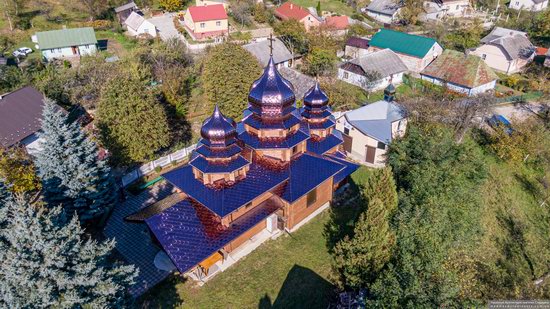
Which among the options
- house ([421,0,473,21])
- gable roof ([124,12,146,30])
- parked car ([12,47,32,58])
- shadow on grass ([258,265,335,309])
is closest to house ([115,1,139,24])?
gable roof ([124,12,146,30])

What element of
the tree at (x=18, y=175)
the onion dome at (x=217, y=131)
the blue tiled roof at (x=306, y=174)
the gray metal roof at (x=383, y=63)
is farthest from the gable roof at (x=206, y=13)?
the onion dome at (x=217, y=131)

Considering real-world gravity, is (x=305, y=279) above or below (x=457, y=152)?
below

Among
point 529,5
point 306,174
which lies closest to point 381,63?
point 306,174

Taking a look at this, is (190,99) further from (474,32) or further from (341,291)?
(474,32)

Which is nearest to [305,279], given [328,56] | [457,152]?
[457,152]

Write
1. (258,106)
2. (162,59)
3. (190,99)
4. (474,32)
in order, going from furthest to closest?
(474,32) < (162,59) < (190,99) < (258,106)

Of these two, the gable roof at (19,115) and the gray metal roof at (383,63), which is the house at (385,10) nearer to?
the gray metal roof at (383,63)

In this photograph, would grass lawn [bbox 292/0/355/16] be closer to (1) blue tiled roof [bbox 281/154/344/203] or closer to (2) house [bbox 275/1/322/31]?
(2) house [bbox 275/1/322/31]
